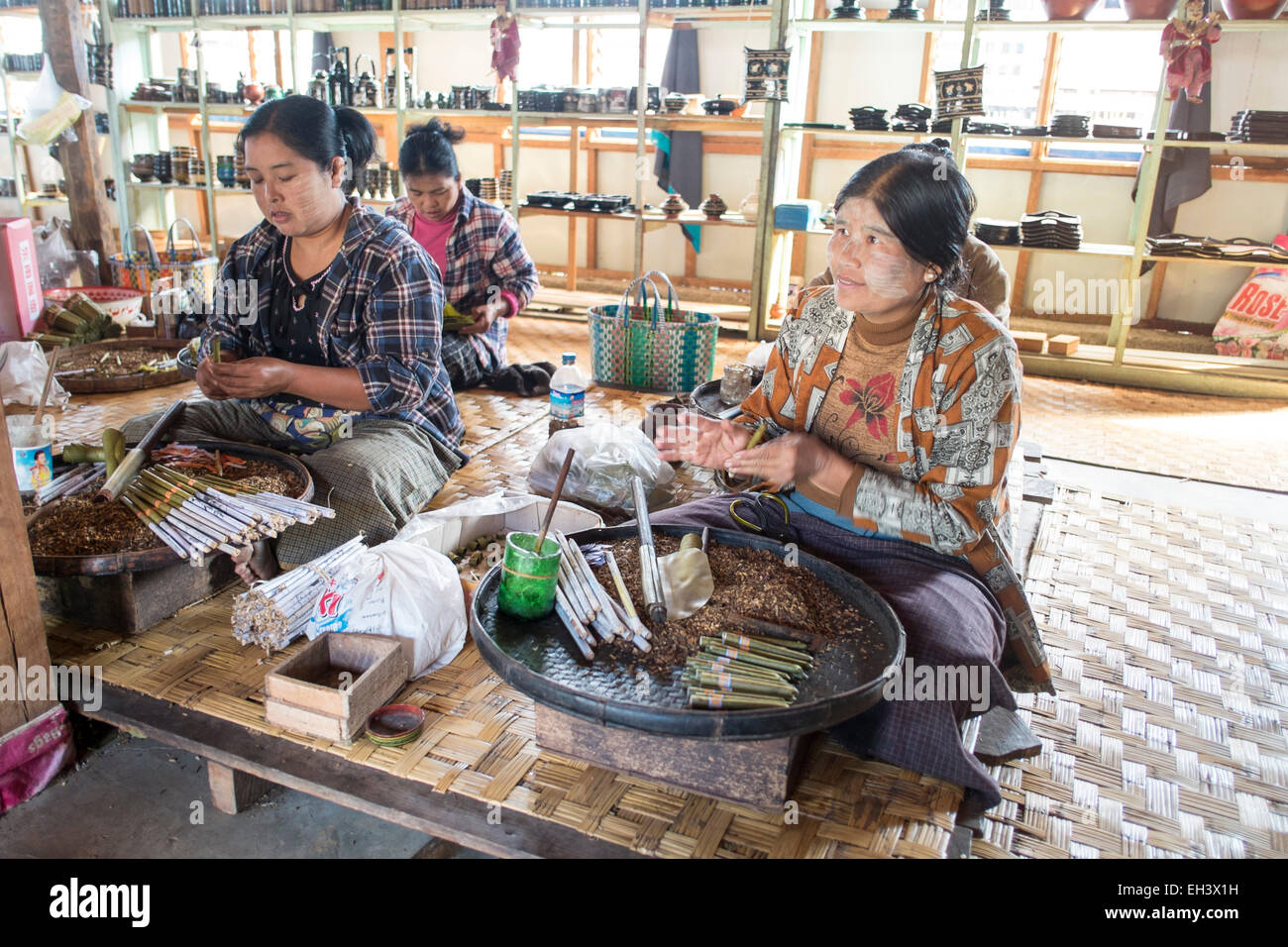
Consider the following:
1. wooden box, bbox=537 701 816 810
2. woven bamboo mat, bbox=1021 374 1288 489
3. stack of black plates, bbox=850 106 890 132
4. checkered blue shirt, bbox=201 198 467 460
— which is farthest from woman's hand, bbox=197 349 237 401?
stack of black plates, bbox=850 106 890 132

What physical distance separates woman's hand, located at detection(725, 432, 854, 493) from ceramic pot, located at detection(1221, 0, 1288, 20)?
4.72 metres

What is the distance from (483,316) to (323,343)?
1588 mm

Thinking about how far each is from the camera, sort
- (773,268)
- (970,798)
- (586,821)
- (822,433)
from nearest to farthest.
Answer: (586,821)
(970,798)
(822,433)
(773,268)

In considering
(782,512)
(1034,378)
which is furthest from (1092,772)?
(1034,378)

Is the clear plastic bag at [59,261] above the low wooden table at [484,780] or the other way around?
above

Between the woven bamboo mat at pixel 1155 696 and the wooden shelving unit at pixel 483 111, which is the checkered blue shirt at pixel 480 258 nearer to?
the wooden shelving unit at pixel 483 111

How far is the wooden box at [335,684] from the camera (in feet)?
5.59

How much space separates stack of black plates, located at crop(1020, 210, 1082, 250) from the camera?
5.45m

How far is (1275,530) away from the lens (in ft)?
10.3

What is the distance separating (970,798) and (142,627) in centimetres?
181

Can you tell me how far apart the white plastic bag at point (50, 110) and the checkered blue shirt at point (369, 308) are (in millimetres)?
3936

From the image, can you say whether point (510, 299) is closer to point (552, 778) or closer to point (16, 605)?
point (16, 605)

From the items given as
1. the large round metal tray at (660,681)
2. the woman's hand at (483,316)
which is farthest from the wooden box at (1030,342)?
the large round metal tray at (660,681)
